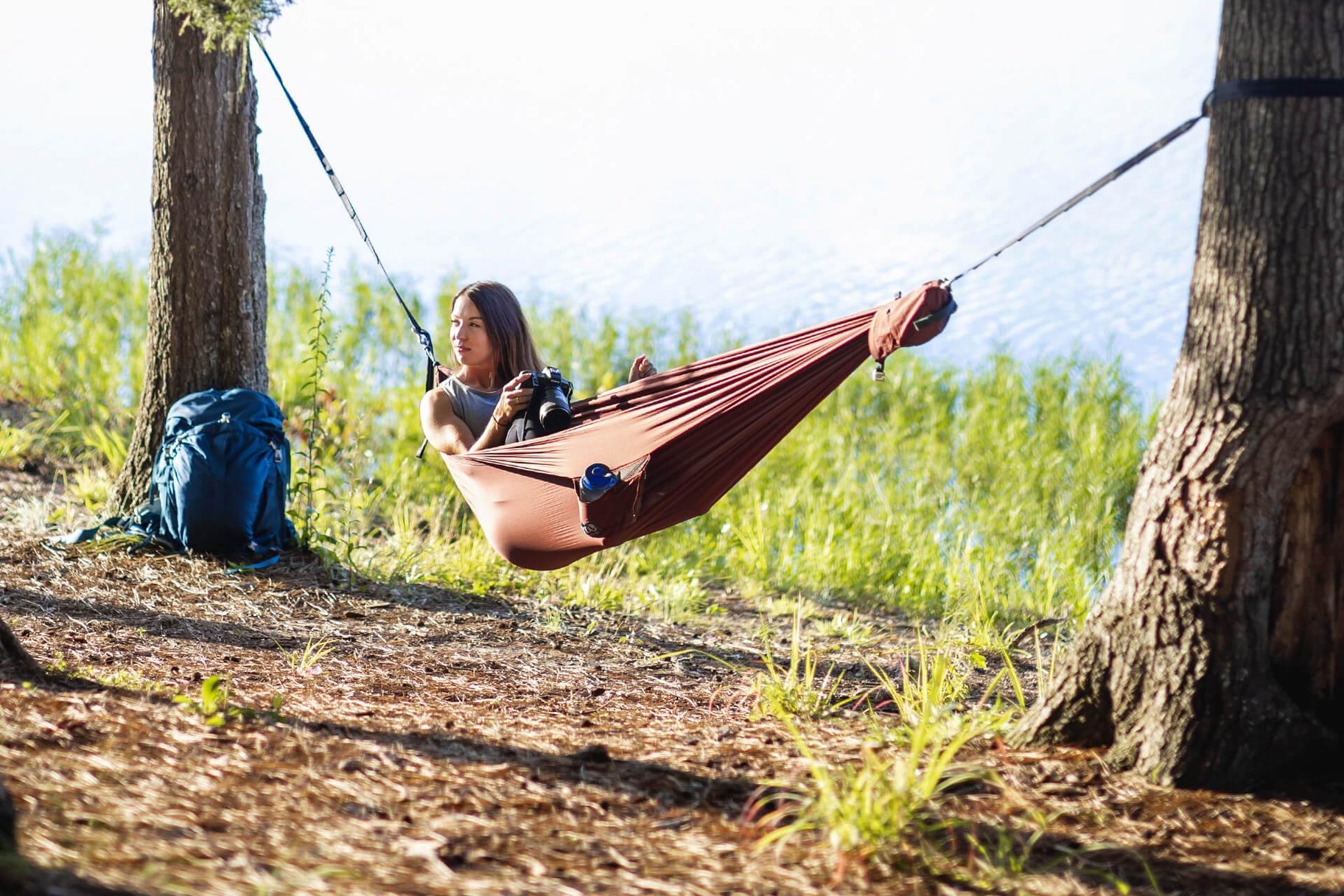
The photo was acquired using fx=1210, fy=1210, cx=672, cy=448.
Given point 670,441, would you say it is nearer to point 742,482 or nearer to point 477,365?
point 477,365

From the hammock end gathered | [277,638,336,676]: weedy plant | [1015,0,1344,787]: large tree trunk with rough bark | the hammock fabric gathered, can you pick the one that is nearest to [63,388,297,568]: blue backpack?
[277,638,336,676]: weedy plant

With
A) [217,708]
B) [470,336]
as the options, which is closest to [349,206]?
[470,336]

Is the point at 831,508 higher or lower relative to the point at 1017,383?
lower

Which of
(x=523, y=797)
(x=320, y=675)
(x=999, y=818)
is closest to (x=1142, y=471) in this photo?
(x=999, y=818)

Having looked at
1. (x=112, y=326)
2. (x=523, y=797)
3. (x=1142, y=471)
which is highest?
(x=112, y=326)

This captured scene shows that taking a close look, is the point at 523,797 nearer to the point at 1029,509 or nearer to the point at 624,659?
the point at 624,659

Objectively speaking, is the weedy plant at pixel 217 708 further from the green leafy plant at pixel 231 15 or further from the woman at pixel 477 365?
the green leafy plant at pixel 231 15

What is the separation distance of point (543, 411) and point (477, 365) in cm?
53

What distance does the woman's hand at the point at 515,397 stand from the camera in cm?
290

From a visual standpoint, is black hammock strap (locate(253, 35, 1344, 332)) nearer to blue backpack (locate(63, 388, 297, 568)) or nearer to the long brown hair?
the long brown hair

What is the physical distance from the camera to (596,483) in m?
2.57

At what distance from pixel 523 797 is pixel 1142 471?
A: 110 centimetres

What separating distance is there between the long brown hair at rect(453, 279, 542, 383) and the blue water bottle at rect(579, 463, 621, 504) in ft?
2.50

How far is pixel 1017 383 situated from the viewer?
6262 mm
